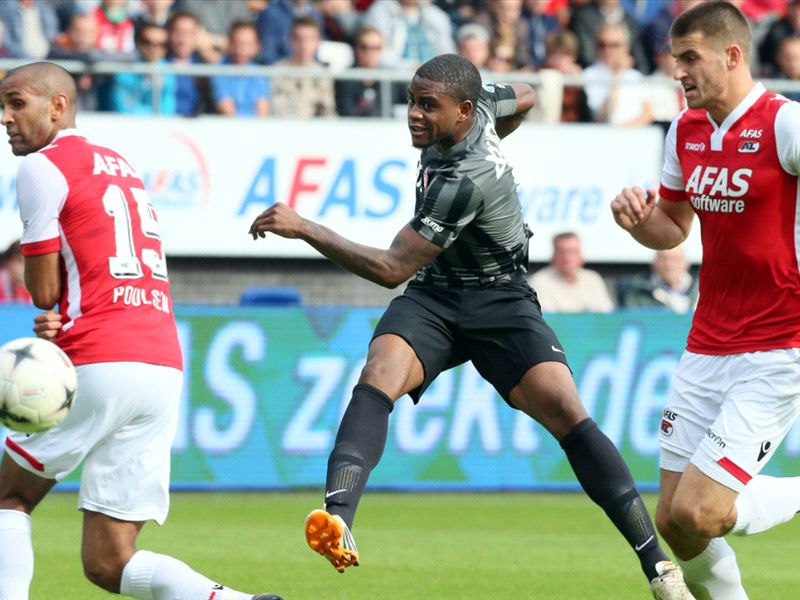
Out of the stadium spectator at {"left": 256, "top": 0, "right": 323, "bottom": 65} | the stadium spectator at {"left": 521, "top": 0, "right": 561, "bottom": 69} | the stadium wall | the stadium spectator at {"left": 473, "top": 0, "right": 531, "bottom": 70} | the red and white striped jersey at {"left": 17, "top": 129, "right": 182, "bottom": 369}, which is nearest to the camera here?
the red and white striped jersey at {"left": 17, "top": 129, "right": 182, "bottom": 369}

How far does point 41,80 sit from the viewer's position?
5820mm

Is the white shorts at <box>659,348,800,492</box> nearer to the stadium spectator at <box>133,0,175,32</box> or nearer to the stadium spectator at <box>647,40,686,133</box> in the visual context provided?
the stadium spectator at <box>133,0,175,32</box>

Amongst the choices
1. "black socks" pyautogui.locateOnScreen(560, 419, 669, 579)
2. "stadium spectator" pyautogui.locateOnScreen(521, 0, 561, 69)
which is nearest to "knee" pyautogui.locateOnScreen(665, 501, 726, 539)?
"black socks" pyautogui.locateOnScreen(560, 419, 669, 579)

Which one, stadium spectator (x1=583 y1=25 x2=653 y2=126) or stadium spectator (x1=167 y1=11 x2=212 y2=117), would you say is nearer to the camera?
stadium spectator (x1=167 y1=11 x2=212 y2=117)

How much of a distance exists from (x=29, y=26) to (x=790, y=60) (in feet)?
25.8

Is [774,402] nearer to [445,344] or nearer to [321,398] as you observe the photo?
[445,344]

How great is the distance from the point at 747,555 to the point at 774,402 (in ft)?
12.8

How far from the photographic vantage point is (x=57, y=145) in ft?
19.0

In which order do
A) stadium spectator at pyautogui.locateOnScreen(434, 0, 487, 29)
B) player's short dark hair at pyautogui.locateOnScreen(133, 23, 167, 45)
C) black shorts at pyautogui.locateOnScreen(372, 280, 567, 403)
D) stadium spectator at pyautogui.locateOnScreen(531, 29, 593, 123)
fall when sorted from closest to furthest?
black shorts at pyautogui.locateOnScreen(372, 280, 567, 403)
player's short dark hair at pyautogui.locateOnScreen(133, 23, 167, 45)
stadium spectator at pyautogui.locateOnScreen(531, 29, 593, 123)
stadium spectator at pyautogui.locateOnScreen(434, 0, 487, 29)

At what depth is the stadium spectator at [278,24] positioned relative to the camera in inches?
606

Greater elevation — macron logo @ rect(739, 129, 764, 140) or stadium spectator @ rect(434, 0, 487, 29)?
macron logo @ rect(739, 129, 764, 140)

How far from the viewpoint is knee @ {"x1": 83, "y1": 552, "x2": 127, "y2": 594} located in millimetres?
5727

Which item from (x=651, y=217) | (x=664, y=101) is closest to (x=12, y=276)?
(x=664, y=101)

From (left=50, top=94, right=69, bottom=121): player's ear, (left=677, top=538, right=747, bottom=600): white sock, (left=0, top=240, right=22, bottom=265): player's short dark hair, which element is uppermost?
(left=50, top=94, right=69, bottom=121): player's ear
